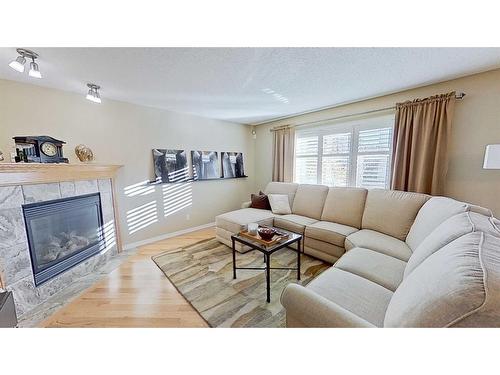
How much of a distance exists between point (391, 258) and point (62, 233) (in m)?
3.36

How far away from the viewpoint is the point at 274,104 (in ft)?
9.54

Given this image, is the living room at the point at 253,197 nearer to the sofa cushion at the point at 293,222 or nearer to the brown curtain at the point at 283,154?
the sofa cushion at the point at 293,222

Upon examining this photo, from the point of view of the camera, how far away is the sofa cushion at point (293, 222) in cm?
260

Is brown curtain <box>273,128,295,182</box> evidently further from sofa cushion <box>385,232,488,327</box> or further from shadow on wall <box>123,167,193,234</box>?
sofa cushion <box>385,232,488,327</box>

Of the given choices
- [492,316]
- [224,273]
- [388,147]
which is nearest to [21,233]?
[224,273]

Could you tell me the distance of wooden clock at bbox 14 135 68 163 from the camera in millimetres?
1807

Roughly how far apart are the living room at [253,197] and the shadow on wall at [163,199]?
0.03 meters

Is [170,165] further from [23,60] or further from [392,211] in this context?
[392,211]

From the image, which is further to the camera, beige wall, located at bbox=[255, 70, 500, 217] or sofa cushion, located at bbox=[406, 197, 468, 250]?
beige wall, located at bbox=[255, 70, 500, 217]

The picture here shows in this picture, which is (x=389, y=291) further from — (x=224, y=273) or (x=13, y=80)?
(x=13, y=80)

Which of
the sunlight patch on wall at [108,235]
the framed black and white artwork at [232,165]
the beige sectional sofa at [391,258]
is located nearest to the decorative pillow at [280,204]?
the beige sectional sofa at [391,258]

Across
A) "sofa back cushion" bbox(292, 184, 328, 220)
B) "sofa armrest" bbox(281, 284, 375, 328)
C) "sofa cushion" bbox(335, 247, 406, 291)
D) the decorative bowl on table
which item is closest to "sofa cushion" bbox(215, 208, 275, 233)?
"sofa back cushion" bbox(292, 184, 328, 220)

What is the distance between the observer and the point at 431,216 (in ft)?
5.51
